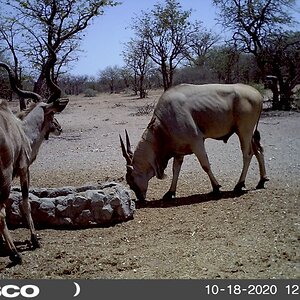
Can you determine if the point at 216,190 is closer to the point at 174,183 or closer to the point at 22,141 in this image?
the point at 174,183

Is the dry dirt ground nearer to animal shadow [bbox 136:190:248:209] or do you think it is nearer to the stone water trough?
animal shadow [bbox 136:190:248:209]

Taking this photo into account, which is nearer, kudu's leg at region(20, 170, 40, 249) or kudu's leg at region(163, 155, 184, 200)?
kudu's leg at region(20, 170, 40, 249)

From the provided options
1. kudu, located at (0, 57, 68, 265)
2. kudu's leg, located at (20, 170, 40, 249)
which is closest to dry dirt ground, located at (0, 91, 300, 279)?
kudu's leg, located at (20, 170, 40, 249)

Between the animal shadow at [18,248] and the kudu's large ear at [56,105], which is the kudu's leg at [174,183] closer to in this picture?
the kudu's large ear at [56,105]

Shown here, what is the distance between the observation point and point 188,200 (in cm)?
763

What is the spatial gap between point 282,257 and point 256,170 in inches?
195

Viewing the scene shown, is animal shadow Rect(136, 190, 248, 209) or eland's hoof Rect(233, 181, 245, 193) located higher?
eland's hoof Rect(233, 181, 245, 193)

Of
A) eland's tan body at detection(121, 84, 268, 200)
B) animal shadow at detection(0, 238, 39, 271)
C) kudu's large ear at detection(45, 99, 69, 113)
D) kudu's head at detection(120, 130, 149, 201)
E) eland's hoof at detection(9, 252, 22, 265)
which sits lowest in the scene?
animal shadow at detection(0, 238, 39, 271)

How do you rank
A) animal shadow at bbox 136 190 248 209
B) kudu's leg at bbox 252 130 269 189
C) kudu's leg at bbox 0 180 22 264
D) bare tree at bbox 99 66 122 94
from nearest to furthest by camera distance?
1. kudu's leg at bbox 0 180 22 264
2. animal shadow at bbox 136 190 248 209
3. kudu's leg at bbox 252 130 269 189
4. bare tree at bbox 99 66 122 94

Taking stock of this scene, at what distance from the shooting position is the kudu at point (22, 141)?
514 cm

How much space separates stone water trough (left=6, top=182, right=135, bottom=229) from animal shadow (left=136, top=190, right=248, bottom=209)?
3.25 ft

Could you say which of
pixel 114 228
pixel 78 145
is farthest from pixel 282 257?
pixel 78 145

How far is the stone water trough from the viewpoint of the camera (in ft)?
20.9

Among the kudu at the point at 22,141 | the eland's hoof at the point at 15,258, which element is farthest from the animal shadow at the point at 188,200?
the eland's hoof at the point at 15,258
